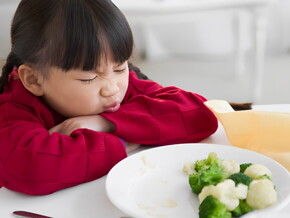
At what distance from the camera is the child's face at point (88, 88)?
988 millimetres

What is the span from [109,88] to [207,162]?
0.95 feet

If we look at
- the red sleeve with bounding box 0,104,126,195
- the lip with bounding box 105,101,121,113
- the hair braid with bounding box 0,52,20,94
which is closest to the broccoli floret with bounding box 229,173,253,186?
the red sleeve with bounding box 0,104,126,195

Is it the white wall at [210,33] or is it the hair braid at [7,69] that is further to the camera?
the white wall at [210,33]

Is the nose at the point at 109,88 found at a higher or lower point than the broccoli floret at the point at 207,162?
higher

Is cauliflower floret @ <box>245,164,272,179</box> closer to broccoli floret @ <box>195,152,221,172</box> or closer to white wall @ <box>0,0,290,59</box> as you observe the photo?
broccoli floret @ <box>195,152,221,172</box>

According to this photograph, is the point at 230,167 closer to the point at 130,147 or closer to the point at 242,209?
the point at 242,209

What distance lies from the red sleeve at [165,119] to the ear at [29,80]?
17 centimetres

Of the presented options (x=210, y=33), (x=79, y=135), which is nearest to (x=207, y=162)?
(x=79, y=135)

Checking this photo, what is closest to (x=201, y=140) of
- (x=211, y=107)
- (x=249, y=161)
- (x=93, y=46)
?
(x=211, y=107)

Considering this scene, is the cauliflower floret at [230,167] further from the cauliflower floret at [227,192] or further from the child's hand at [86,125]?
the child's hand at [86,125]

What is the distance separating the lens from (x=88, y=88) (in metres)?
0.99

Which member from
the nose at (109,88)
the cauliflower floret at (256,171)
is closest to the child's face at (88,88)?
the nose at (109,88)

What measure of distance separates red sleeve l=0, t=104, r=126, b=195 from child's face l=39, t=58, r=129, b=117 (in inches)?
3.7

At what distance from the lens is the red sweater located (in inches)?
33.9
